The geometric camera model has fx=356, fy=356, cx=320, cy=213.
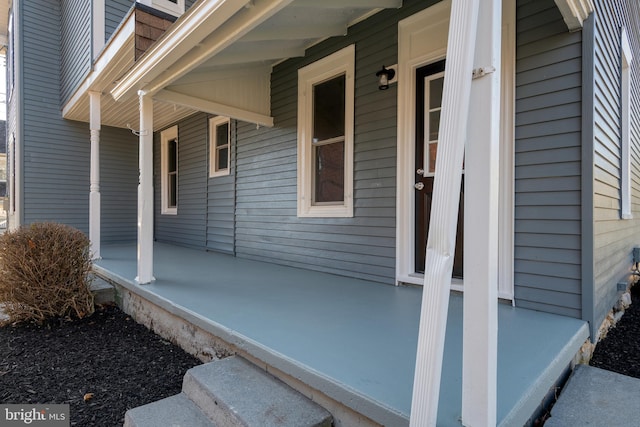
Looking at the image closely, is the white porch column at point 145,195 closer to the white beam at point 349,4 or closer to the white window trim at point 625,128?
the white beam at point 349,4

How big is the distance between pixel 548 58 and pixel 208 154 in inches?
201

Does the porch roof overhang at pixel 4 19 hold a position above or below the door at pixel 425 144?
above

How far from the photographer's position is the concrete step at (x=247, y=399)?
1449 millimetres

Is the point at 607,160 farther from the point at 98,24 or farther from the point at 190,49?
the point at 98,24

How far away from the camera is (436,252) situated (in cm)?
113

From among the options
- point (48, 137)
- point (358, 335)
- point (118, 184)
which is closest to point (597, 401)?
point (358, 335)

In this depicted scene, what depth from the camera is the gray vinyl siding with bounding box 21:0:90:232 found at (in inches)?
253

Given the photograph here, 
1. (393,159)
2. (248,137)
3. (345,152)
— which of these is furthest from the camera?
(248,137)

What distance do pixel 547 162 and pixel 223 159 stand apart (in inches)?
186

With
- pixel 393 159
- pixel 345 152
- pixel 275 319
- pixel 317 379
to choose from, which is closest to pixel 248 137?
pixel 345 152

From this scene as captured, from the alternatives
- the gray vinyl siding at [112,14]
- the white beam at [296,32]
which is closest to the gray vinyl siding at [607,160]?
the white beam at [296,32]

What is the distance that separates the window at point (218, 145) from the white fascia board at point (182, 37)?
233 centimetres

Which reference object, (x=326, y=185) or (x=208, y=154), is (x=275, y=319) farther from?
(x=208, y=154)

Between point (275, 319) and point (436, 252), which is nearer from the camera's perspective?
point (436, 252)
